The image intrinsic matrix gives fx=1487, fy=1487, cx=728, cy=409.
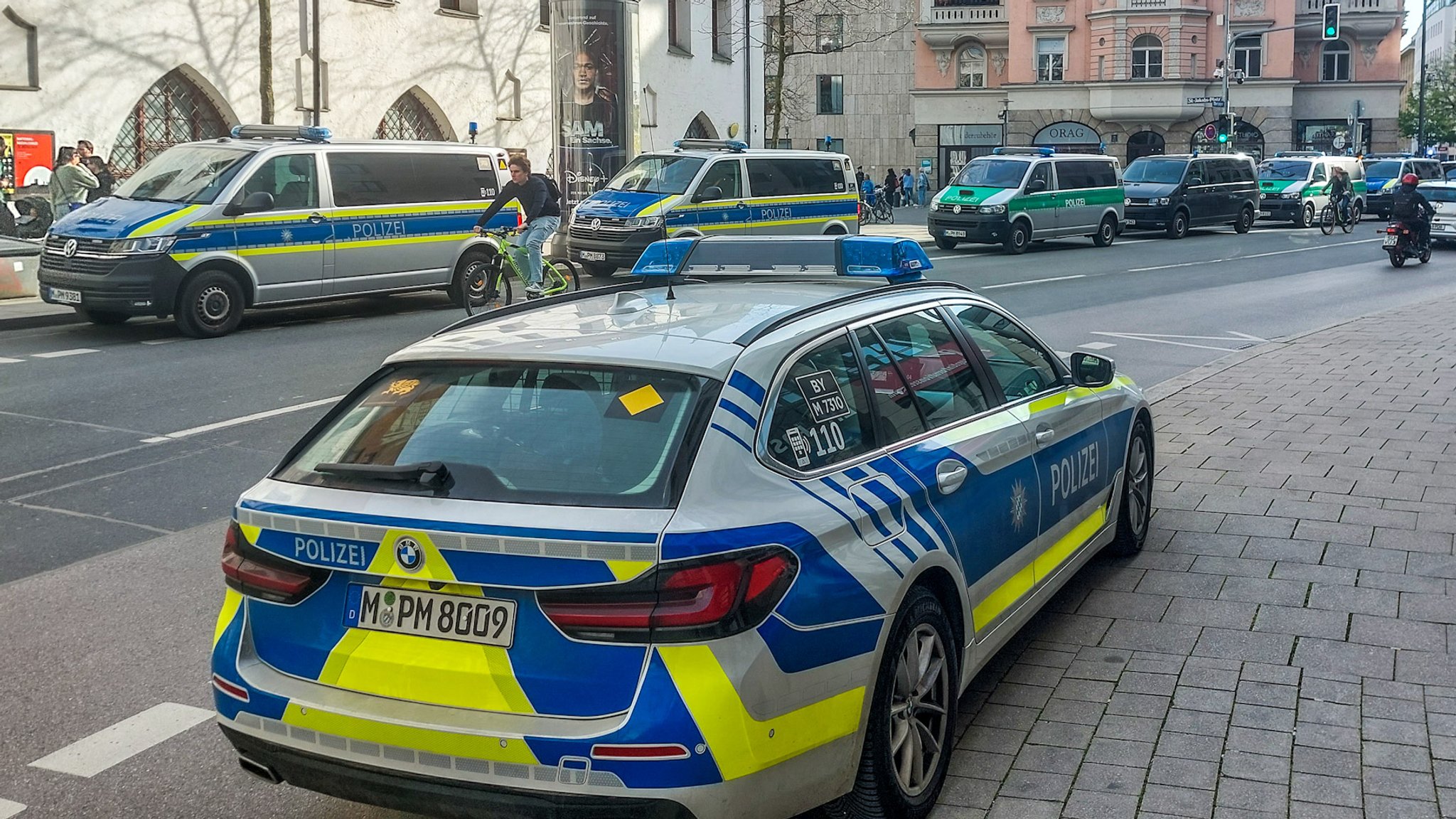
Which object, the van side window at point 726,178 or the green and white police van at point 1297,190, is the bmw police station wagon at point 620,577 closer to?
the van side window at point 726,178

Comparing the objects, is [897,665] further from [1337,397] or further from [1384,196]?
[1384,196]

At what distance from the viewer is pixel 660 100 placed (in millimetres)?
35656

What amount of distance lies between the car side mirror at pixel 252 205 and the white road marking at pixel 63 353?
2.19m

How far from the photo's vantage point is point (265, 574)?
3.56 m

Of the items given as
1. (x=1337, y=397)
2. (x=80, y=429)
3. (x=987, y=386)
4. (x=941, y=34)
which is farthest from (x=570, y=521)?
(x=941, y=34)

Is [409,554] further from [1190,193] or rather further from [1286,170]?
[1286,170]

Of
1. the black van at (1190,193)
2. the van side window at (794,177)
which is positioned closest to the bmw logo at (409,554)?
the van side window at (794,177)

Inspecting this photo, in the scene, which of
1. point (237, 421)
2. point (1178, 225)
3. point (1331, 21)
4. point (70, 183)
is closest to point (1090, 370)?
point (237, 421)

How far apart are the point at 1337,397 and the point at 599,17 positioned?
23.4 metres

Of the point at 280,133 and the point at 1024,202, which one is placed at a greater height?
the point at 280,133

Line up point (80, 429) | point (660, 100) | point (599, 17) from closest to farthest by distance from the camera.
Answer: point (80, 429) < point (599, 17) < point (660, 100)

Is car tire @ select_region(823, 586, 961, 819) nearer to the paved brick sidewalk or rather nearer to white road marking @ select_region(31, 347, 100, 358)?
the paved brick sidewalk

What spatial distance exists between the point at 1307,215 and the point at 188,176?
32650 millimetres

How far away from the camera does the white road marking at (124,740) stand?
14.4ft
